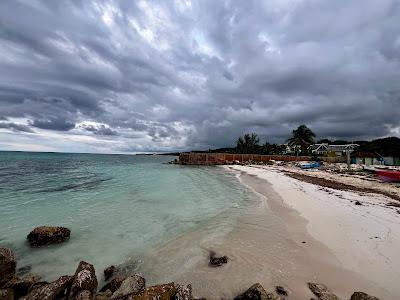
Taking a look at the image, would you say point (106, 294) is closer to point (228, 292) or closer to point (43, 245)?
point (228, 292)

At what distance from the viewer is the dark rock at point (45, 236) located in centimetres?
816

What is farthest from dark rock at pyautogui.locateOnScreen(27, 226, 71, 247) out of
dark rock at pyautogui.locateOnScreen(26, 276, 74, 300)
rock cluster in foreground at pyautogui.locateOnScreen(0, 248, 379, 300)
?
dark rock at pyautogui.locateOnScreen(26, 276, 74, 300)

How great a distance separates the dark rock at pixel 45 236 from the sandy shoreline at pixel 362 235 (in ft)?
26.9

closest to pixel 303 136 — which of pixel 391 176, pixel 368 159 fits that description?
pixel 368 159

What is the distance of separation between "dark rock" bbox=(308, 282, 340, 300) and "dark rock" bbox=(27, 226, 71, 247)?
780 cm

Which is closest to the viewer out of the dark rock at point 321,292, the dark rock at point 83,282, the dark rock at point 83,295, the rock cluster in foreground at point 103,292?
the rock cluster in foreground at point 103,292

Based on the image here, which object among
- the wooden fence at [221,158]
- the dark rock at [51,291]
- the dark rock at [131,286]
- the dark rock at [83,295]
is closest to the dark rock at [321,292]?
the dark rock at [131,286]

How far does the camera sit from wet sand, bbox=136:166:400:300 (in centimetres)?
521

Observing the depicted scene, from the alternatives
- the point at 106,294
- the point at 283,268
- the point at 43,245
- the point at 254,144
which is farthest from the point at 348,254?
the point at 254,144

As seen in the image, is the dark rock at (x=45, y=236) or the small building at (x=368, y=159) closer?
the dark rock at (x=45, y=236)

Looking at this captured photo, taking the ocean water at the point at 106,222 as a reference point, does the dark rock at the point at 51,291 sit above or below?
above

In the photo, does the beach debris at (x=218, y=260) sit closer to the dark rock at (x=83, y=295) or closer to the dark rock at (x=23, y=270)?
the dark rock at (x=83, y=295)

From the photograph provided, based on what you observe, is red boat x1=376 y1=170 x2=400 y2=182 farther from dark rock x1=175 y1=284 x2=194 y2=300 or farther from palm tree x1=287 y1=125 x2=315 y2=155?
palm tree x1=287 y1=125 x2=315 y2=155

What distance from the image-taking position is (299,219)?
10.6 meters
